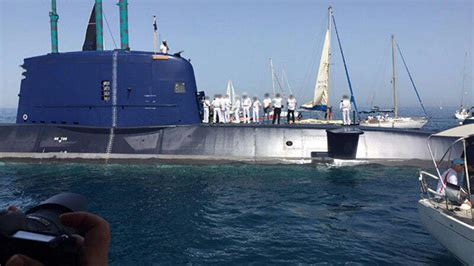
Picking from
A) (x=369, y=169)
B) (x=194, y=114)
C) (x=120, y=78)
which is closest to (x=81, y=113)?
(x=120, y=78)

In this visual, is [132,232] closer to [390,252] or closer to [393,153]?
[390,252]

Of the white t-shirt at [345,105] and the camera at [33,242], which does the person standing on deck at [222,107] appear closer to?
the white t-shirt at [345,105]

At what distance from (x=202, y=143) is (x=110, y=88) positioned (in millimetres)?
5064

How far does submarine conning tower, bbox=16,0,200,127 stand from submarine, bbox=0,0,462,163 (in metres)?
0.05

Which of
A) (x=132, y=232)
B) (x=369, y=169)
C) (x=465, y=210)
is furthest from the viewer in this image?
(x=369, y=169)

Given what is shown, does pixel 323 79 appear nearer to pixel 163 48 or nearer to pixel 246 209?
pixel 163 48

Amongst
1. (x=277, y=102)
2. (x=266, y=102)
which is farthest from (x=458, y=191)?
(x=266, y=102)

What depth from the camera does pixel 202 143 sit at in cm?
1828

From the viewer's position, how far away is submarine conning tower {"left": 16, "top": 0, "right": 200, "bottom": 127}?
1808cm

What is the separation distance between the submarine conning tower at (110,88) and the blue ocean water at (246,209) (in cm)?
244

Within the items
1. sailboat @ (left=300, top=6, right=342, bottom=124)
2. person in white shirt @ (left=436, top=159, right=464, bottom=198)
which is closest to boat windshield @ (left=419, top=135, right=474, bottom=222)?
person in white shirt @ (left=436, top=159, right=464, bottom=198)

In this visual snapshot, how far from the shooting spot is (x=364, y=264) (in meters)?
7.14

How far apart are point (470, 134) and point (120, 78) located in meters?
14.8

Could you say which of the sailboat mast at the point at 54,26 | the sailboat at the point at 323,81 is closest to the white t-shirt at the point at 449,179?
the sailboat mast at the point at 54,26
